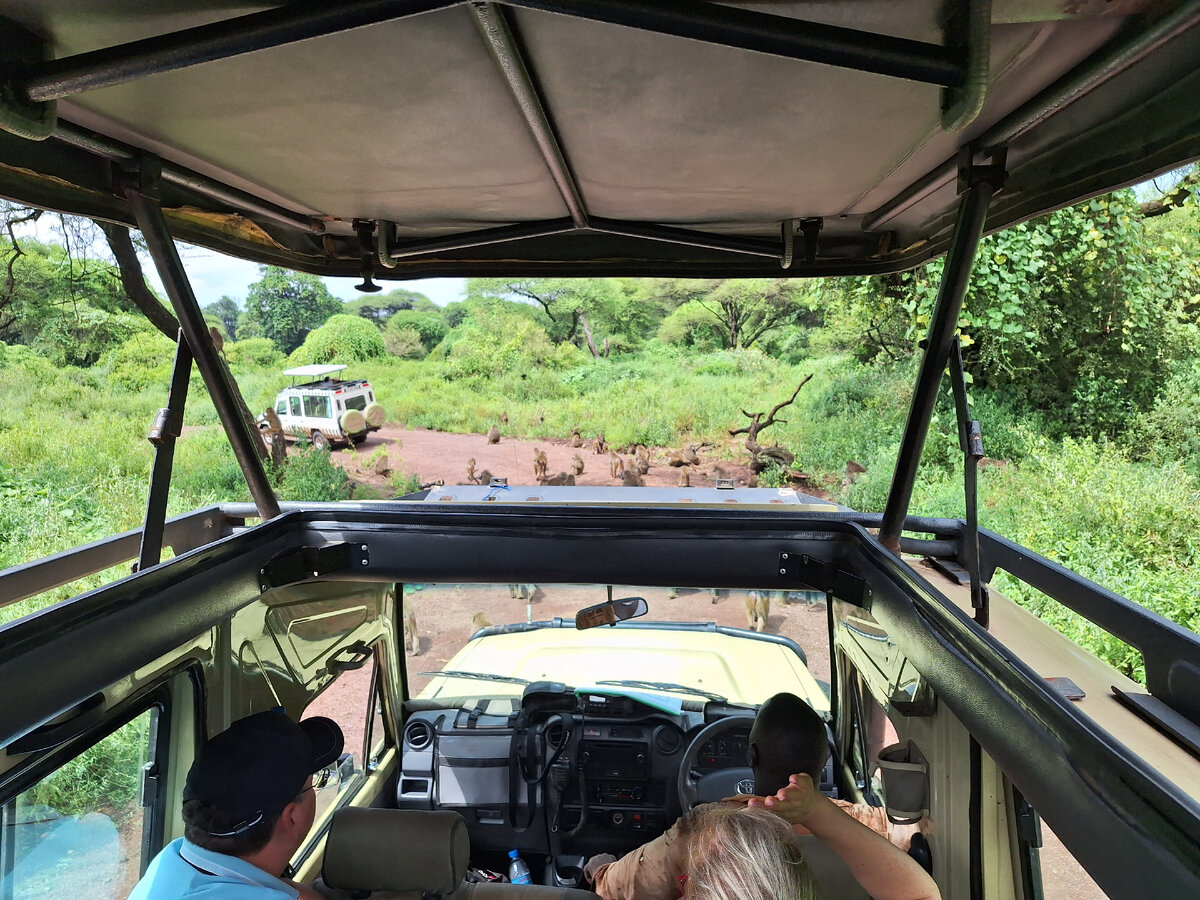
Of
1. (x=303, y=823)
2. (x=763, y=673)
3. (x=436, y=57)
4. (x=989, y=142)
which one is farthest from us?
(x=763, y=673)

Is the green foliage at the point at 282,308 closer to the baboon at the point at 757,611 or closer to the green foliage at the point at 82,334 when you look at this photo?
the green foliage at the point at 82,334

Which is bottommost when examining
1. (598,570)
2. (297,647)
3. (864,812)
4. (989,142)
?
(864,812)

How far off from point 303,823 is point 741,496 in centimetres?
438

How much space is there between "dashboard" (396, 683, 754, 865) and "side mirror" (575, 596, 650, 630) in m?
1.01

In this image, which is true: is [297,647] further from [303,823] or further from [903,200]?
[903,200]

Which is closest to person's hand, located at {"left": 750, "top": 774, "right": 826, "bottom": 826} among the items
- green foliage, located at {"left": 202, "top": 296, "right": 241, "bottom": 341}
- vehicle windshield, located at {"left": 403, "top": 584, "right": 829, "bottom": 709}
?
vehicle windshield, located at {"left": 403, "top": 584, "right": 829, "bottom": 709}

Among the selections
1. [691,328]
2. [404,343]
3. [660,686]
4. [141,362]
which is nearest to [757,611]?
[660,686]

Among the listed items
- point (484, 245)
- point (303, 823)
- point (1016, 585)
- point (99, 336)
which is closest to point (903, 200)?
point (484, 245)

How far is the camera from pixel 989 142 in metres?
1.69

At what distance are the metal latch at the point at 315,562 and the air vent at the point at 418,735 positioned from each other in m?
1.22

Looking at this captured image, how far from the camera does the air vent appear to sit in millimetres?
3389

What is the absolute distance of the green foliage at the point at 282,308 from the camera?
2597 centimetres

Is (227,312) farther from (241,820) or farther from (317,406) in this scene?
(241,820)

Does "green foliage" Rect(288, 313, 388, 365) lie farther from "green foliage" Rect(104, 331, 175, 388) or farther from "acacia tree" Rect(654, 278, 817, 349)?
"acacia tree" Rect(654, 278, 817, 349)
